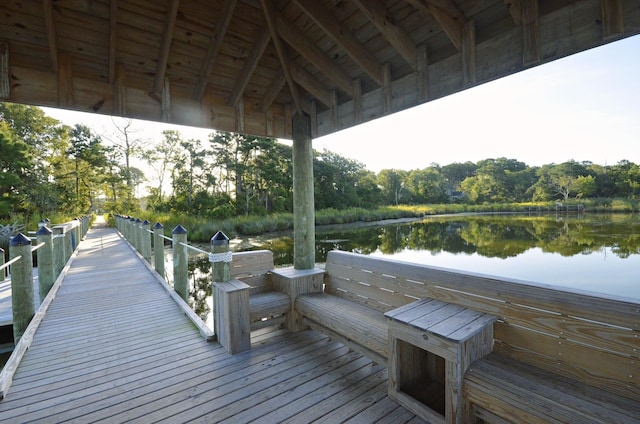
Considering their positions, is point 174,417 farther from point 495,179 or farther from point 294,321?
point 495,179

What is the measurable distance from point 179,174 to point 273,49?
19.6 meters

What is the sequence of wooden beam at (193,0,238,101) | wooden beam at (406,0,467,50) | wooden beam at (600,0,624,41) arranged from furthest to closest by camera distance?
wooden beam at (193,0,238,101), wooden beam at (406,0,467,50), wooden beam at (600,0,624,41)

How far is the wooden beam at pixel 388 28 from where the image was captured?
211 centimetres

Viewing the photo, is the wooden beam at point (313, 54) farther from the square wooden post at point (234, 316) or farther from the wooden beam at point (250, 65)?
the square wooden post at point (234, 316)

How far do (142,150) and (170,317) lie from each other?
23.6m

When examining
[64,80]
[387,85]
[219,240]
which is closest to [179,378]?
[219,240]

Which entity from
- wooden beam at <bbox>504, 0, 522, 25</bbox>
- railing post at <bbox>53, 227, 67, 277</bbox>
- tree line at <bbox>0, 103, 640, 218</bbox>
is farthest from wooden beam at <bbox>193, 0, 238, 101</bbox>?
tree line at <bbox>0, 103, 640, 218</bbox>

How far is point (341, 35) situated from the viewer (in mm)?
2447

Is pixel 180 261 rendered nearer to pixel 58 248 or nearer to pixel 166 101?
pixel 166 101

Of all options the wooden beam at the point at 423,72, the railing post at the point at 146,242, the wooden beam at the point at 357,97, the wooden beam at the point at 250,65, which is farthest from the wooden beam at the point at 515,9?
the railing post at the point at 146,242

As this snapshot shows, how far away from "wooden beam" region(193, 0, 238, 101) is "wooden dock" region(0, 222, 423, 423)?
2.52 metres

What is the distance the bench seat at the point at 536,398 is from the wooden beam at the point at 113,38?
137 inches

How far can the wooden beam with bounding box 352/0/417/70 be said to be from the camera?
6.93 feet

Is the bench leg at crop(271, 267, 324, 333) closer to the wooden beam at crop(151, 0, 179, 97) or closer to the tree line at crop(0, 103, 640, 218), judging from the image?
the wooden beam at crop(151, 0, 179, 97)
